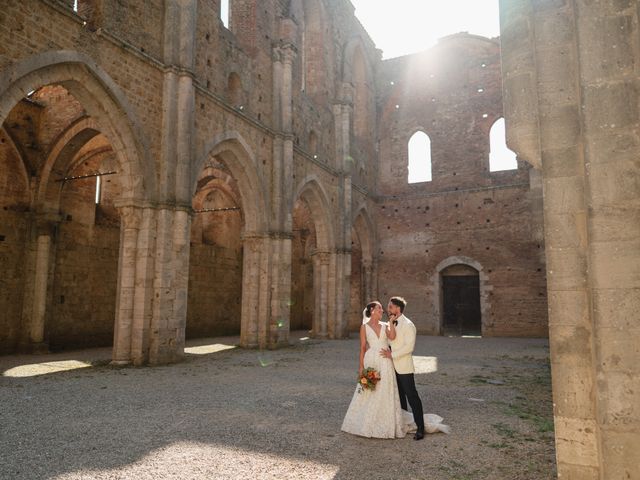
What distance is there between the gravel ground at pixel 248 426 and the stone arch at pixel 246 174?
5001 millimetres

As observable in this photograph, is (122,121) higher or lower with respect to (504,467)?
higher

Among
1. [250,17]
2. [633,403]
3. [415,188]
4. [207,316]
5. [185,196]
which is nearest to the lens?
[633,403]

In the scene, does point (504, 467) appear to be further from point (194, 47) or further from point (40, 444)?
point (194, 47)

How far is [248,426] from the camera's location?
529 cm

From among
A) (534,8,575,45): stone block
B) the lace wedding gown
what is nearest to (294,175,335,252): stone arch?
the lace wedding gown

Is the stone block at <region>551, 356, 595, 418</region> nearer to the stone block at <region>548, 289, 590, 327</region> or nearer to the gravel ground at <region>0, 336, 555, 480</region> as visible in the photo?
the stone block at <region>548, 289, 590, 327</region>

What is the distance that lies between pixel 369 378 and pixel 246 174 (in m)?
9.54

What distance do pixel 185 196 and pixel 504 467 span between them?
832cm

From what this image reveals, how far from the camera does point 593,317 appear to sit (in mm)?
2891

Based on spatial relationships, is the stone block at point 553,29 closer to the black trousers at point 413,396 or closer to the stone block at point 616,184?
the stone block at point 616,184

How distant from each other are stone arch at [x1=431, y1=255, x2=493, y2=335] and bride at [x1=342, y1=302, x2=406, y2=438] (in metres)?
15.5

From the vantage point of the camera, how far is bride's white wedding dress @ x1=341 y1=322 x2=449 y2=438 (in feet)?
15.6

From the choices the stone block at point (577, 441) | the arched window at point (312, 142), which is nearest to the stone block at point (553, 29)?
the stone block at point (577, 441)

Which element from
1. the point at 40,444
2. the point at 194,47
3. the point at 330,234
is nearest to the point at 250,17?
the point at 194,47
